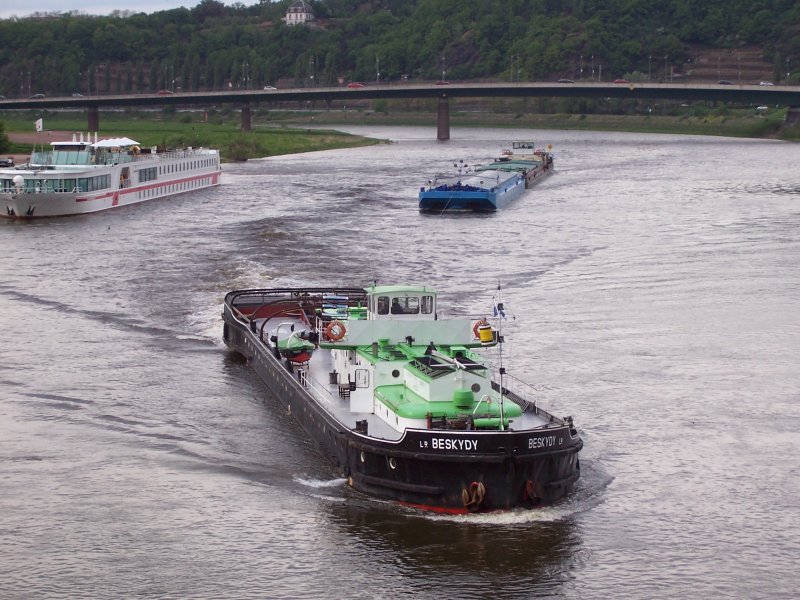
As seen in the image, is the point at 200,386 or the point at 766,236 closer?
the point at 200,386

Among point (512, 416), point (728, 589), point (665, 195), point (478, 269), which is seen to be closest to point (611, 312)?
point (478, 269)

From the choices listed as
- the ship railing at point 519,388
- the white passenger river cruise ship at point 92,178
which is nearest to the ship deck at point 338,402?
the ship railing at point 519,388

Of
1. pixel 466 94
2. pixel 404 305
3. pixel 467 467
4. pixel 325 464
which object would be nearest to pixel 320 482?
pixel 325 464

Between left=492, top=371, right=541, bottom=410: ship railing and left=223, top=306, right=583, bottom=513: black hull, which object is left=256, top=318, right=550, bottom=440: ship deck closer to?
left=223, top=306, right=583, bottom=513: black hull

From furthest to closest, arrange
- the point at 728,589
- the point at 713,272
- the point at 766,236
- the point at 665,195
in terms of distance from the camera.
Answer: the point at 665,195, the point at 766,236, the point at 713,272, the point at 728,589

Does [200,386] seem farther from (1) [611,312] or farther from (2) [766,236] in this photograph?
(2) [766,236]

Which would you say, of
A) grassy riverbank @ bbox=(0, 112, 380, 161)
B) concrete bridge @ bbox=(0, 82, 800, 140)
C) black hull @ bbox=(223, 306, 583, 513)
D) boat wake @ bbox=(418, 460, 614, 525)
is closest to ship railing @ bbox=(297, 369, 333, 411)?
black hull @ bbox=(223, 306, 583, 513)

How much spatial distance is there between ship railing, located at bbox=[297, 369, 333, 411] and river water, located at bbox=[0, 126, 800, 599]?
1272mm

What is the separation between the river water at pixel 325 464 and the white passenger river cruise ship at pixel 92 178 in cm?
584

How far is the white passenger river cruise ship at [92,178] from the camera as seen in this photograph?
77500 mm

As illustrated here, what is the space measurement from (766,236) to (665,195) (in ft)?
78.0

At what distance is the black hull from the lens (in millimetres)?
25625

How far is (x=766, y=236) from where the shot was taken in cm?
6638

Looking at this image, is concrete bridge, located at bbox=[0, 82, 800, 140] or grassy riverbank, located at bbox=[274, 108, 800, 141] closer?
concrete bridge, located at bbox=[0, 82, 800, 140]
